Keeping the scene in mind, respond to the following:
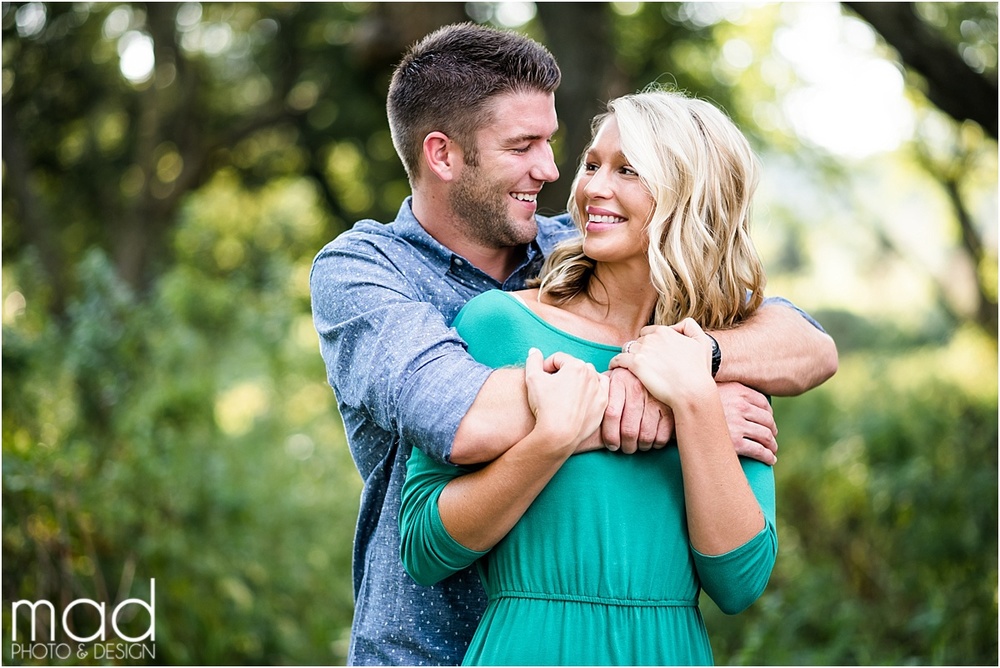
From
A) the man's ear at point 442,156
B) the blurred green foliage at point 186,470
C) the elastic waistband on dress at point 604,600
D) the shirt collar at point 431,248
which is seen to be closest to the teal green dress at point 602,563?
the elastic waistband on dress at point 604,600

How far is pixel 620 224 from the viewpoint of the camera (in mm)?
2332

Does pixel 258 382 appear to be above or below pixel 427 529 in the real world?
below

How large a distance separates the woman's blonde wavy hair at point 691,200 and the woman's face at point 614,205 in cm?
4

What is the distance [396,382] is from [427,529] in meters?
0.30

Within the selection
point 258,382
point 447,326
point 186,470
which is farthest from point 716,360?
point 258,382

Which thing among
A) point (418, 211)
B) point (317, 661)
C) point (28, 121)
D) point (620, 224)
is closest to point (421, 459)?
point (620, 224)

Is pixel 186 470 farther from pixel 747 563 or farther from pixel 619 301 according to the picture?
pixel 747 563

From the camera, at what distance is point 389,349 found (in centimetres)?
216

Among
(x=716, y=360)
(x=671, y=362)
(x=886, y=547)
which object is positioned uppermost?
(x=671, y=362)

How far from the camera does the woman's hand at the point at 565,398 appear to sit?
1.97m

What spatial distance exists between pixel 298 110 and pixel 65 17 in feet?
10.8

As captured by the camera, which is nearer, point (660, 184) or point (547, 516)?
point (547, 516)

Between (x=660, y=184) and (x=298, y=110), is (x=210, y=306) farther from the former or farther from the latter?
(x=660, y=184)

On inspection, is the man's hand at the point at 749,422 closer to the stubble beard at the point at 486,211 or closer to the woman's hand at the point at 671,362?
the woman's hand at the point at 671,362
